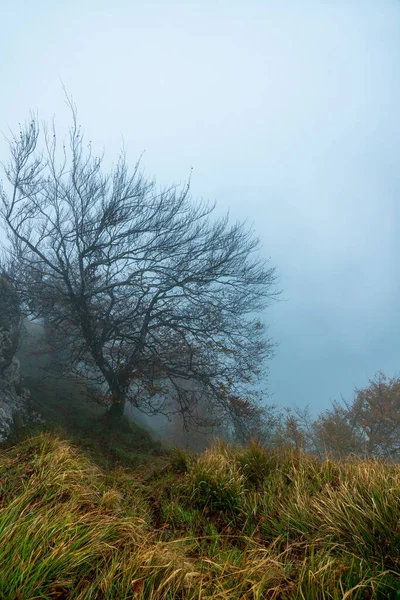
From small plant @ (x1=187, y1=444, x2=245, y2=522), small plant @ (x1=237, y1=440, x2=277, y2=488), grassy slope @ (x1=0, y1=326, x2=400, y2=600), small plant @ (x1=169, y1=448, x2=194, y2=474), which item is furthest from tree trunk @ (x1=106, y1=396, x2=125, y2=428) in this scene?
small plant @ (x1=187, y1=444, x2=245, y2=522)

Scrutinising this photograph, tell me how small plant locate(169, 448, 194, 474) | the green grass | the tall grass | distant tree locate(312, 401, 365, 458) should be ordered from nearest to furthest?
the tall grass, small plant locate(169, 448, 194, 474), the green grass, distant tree locate(312, 401, 365, 458)

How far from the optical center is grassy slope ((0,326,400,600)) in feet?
6.97

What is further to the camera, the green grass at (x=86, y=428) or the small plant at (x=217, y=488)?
the green grass at (x=86, y=428)

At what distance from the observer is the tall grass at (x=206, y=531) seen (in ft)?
6.96

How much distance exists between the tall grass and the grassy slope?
0.01m

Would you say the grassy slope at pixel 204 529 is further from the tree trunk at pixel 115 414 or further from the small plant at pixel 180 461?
the tree trunk at pixel 115 414

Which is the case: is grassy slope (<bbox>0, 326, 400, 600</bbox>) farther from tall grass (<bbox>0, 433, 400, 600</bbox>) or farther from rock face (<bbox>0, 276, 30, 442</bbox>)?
rock face (<bbox>0, 276, 30, 442</bbox>)

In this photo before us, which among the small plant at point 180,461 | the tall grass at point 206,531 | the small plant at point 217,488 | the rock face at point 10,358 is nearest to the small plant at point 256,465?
the tall grass at point 206,531

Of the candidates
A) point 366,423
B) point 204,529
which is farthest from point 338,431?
point 204,529

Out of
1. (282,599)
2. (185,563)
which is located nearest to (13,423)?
(185,563)

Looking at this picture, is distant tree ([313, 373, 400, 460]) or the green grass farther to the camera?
distant tree ([313, 373, 400, 460])

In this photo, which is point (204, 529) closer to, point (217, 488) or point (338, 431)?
point (217, 488)

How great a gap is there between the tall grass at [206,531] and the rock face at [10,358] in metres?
4.17

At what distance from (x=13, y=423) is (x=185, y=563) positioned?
6.63m
